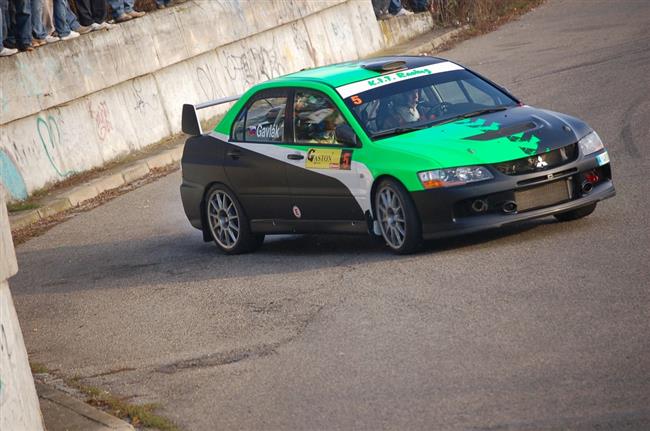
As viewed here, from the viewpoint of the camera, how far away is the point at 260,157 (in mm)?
12125

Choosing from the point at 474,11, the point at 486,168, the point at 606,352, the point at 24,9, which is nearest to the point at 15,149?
the point at 24,9

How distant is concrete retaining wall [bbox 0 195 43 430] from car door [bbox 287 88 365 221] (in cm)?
482

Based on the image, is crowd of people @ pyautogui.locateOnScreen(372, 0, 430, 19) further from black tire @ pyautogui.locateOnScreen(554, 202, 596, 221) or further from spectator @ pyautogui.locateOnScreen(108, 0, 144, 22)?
black tire @ pyautogui.locateOnScreen(554, 202, 596, 221)

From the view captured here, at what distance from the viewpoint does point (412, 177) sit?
414 inches

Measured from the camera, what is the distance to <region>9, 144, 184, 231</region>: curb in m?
16.6

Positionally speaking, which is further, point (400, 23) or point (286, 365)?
point (400, 23)

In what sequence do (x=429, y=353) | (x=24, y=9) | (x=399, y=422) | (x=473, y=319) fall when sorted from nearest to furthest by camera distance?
1. (x=399, y=422)
2. (x=429, y=353)
3. (x=473, y=319)
4. (x=24, y=9)

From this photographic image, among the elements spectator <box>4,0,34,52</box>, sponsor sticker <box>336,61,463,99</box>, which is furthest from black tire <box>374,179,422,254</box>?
spectator <box>4,0,34,52</box>

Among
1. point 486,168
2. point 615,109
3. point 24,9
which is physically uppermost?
point 24,9

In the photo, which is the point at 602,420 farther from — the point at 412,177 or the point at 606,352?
the point at 412,177

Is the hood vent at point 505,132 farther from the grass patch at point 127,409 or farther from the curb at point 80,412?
the curb at point 80,412

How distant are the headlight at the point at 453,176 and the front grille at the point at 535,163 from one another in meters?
0.13

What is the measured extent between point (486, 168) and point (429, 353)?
2.72 meters

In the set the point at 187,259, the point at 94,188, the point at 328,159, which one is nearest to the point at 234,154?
the point at 187,259
